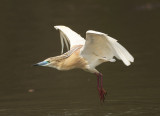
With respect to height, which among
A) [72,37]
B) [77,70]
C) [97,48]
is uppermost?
[72,37]

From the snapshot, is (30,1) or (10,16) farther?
(30,1)

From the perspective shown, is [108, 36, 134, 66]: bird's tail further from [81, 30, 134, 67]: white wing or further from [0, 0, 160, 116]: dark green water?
[0, 0, 160, 116]: dark green water

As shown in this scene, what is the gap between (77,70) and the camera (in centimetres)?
1511

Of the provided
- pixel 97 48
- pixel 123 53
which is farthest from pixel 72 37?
pixel 123 53

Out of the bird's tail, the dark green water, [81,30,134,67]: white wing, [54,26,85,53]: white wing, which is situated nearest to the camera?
the bird's tail

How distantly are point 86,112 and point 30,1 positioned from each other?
→ 62.4ft

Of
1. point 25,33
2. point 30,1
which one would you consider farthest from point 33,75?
point 30,1

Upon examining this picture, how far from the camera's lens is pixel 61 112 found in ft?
33.8

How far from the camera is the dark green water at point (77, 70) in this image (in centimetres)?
1073

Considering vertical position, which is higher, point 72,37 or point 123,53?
point 72,37

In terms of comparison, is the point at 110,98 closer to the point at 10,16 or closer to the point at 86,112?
the point at 86,112

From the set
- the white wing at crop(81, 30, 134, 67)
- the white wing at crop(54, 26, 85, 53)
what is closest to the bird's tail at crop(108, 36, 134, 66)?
the white wing at crop(81, 30, 134, 67)

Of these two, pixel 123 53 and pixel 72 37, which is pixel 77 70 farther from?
pixel 123 53

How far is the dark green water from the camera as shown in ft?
35.2
